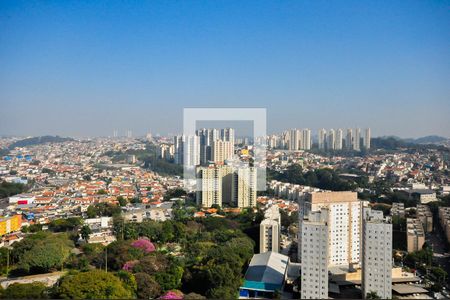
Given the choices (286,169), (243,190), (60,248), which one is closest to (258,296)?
(60,248)

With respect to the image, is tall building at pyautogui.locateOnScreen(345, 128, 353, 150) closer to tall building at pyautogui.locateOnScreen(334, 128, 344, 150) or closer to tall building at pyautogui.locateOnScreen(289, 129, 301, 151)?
tall building at pyautogui.locateOnScreen(334, 128, 344, 150)

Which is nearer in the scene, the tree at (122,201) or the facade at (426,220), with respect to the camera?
the facade at (426,220)

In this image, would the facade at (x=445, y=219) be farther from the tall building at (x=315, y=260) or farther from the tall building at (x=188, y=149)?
the tall building at (x=188, y=149)

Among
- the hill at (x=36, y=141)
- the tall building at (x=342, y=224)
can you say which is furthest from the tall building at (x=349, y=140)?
the hill at (x=36, y=141)

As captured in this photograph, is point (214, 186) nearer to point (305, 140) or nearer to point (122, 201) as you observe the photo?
point (122, 201)

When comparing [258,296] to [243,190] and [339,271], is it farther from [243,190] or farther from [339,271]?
[243,190]

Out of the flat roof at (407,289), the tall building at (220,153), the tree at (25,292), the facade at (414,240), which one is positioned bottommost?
the flat roof at (407,289)

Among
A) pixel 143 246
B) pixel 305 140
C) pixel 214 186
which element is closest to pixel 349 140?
pixel 305 140
